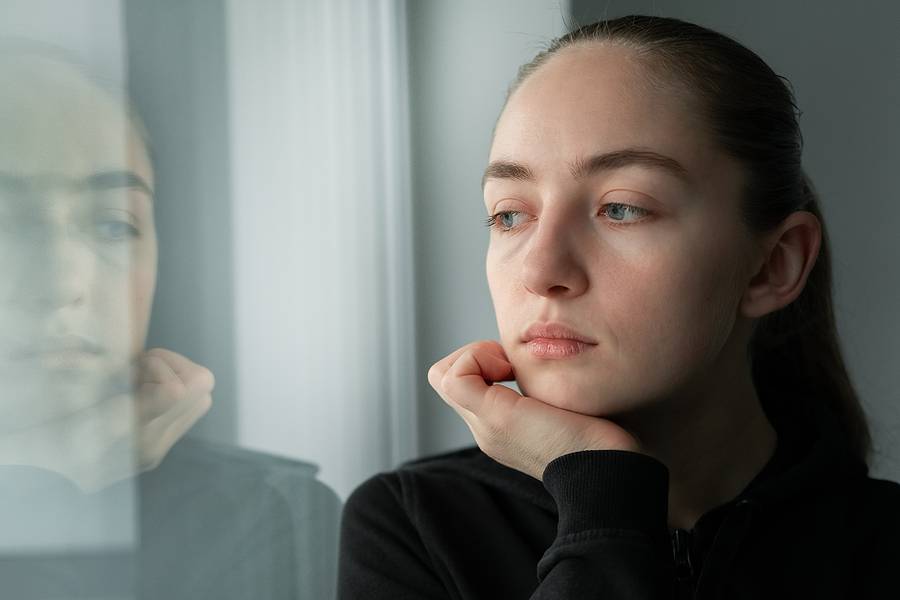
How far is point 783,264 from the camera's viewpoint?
100 centimetres

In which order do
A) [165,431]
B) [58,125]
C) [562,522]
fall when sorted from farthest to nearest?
[562,522]
[165,431]
[58,125]

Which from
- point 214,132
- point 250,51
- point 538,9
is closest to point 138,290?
point 214,132

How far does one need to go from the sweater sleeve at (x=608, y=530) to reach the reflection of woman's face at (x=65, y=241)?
0.40 metres

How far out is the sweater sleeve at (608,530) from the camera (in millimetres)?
776

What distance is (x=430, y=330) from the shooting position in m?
1.31

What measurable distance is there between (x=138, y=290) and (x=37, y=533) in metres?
0.19

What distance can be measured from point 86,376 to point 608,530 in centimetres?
45

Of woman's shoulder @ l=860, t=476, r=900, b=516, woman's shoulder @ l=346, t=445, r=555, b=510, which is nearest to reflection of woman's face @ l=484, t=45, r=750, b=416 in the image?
woman's shoulder @ l=346, t=445, r=555, b=510

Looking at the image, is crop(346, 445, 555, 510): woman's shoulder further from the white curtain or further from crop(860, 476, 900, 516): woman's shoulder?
crop(860, 476, 900, 516): woman's shoulder

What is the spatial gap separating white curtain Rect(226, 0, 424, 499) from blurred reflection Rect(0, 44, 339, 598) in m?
0.13

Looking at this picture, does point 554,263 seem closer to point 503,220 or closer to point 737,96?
point 503,220

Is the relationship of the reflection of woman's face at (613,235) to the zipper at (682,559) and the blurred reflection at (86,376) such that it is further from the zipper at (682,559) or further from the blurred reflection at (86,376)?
the blurred reflection at (86,376)

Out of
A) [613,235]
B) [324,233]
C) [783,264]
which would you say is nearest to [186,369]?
[324,233]

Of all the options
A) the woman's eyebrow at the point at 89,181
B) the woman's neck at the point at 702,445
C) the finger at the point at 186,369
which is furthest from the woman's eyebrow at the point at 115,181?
the woman's neck at the point at 702,445
